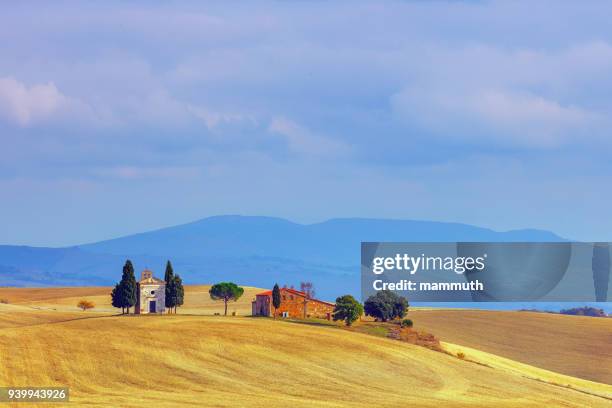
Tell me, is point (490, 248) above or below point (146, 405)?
above

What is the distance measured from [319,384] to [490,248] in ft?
162

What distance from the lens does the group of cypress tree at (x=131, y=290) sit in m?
120

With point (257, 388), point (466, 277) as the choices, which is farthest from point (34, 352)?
point (466, 277)

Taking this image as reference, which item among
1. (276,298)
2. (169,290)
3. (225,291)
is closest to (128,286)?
(169,290)

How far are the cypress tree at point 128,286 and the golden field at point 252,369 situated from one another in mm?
3273

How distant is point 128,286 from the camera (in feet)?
394

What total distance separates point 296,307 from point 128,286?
17891 mm

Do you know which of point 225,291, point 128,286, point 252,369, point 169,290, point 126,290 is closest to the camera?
point 252,369

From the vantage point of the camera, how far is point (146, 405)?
7556cm

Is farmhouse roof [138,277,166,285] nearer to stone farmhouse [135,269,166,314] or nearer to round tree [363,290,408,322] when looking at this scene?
stone farmhouse [135,269,166,314]

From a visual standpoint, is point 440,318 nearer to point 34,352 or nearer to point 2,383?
point 34,352

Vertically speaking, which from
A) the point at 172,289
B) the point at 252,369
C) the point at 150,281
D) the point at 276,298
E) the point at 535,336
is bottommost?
the point at 252,369

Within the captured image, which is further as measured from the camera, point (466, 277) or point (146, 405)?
point (466, 277)

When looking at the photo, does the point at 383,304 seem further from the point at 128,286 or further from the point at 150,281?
the point at 128,286
